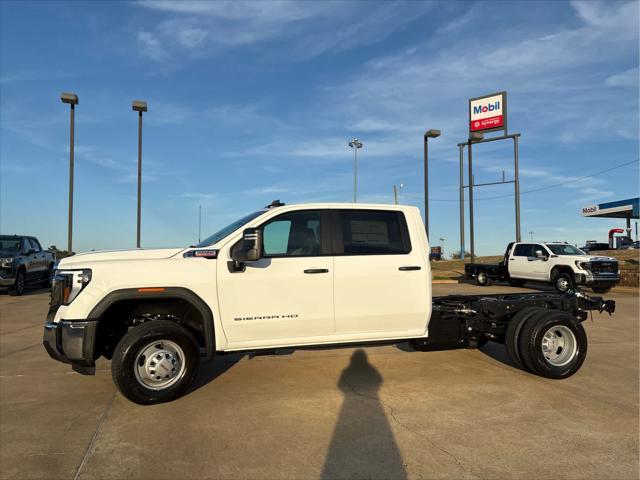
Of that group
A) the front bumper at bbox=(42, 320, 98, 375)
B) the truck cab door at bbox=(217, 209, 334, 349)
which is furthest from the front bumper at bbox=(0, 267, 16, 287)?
the truck cab door at bbox=(217, 209, 334, 349)

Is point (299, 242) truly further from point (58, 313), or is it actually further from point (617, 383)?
point (617, 383)

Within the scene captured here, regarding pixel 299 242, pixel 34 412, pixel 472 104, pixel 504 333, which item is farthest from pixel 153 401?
pixel 472 104

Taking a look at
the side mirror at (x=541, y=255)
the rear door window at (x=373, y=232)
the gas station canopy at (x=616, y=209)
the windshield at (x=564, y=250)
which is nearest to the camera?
the rear door window at (x=373, y=232)

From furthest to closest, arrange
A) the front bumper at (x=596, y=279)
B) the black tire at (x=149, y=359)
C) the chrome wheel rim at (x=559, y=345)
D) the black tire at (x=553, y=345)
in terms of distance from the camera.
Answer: the front bumper at (x=596, y=279) < the chrome wheel rim at (x=559, y=345) < the black tire at (x=553, y=345) < the black tire at (x=149, y=359)

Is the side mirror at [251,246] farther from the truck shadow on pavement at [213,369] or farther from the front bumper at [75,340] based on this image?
the front bumper at [75,340]

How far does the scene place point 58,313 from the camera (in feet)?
14.9

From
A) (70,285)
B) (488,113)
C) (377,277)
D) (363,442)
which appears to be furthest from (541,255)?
(488,113)

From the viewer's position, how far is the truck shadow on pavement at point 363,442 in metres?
3.21

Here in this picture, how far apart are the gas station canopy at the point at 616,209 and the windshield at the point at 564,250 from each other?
39749mm

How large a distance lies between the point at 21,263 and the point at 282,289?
13682mm

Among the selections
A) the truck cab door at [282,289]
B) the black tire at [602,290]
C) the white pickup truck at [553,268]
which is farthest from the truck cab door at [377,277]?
the black tire at [602,290]

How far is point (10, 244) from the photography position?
1541cm

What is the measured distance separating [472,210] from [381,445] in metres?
27.6

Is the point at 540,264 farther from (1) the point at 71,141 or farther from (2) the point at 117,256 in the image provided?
(1) the point at 71,141
